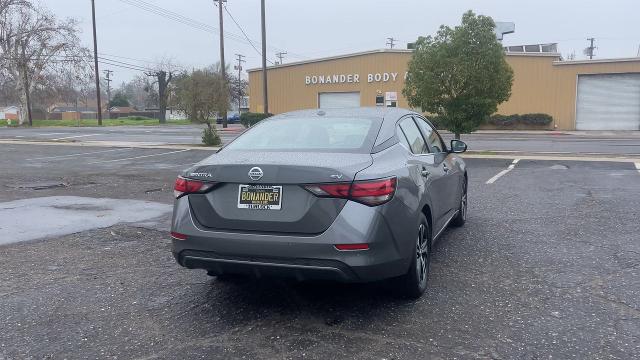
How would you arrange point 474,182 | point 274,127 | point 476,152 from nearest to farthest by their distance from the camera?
point 274,127 → point 474,182 → point 476,152

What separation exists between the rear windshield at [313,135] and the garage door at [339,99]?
36.9m

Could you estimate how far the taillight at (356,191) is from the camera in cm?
382

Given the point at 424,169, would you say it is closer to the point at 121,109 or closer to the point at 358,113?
the point at 358,113

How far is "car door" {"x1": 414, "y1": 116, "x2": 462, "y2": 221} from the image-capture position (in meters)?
5.76

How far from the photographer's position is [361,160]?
13.4ft

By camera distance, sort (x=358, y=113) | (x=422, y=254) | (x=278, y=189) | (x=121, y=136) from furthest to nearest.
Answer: (x=121, y=136) < (x=358, y=113) < (x=422, y=254) < (x=278, y=189)

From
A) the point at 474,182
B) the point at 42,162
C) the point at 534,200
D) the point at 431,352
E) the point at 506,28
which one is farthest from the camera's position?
the point at 506,28

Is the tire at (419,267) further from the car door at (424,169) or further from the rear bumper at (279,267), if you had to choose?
the rear bumper at (279,267)

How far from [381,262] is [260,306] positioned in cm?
111

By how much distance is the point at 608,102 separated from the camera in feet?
120

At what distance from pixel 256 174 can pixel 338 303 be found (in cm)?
129

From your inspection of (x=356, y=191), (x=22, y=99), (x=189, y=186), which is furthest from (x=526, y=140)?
(x=22, y=99)

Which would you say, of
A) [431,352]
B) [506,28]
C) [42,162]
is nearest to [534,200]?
[431,352]

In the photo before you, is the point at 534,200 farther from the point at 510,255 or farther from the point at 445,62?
the point at 445,62
